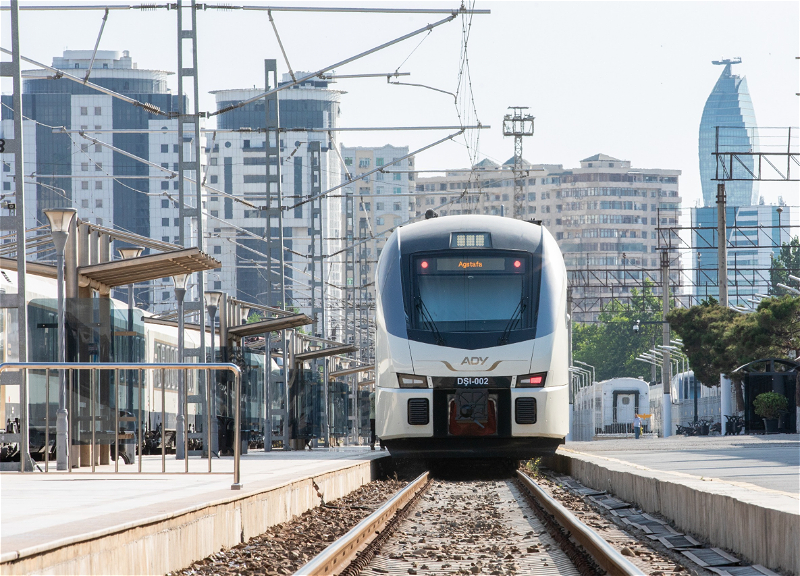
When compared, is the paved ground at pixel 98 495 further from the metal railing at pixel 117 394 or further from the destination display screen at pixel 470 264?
the destination display screen at pixel 470 264

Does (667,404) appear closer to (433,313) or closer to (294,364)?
(294,364)

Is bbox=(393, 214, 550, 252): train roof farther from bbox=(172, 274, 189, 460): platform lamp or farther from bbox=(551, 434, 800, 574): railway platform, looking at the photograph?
bbox=(172, 274, 189, 460): platform lamp

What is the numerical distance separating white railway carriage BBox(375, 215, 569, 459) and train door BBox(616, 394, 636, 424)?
137ft

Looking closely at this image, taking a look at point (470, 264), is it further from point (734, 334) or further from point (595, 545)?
point (734, 334)

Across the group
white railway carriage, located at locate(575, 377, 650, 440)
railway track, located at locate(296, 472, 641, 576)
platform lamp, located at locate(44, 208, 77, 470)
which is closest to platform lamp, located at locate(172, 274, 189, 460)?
platform lamp, located at locate(44, 208, 77, 470)

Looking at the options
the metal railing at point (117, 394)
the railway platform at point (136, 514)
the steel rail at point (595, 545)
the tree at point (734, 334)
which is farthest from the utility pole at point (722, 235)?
the steel rail at point (595, 545)

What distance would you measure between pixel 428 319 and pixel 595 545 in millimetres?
9292

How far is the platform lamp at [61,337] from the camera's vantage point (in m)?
14.3

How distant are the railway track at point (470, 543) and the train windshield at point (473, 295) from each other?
3464 millimetres

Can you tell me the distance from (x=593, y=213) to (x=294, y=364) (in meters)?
170

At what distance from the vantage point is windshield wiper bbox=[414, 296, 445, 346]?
17.0 metres

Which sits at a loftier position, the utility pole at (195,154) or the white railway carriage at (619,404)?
the utility pole at (195,154)

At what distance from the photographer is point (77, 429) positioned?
14.7 m

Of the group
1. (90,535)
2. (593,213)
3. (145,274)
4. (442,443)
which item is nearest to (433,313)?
(442,443)
